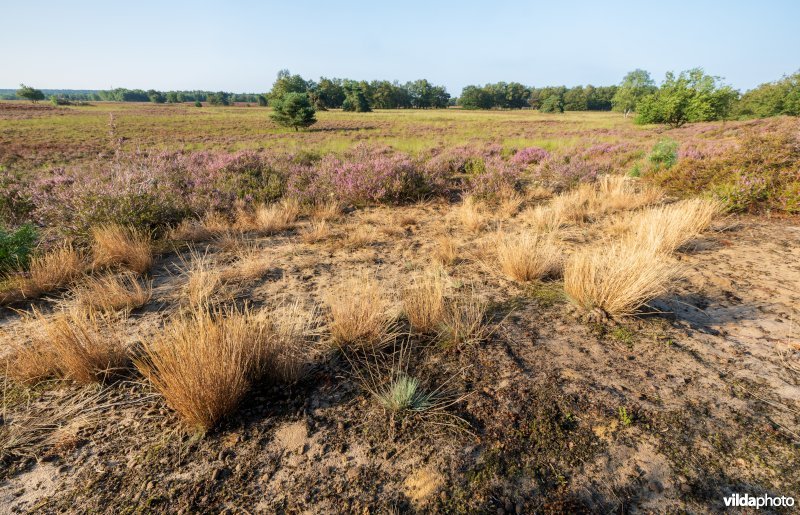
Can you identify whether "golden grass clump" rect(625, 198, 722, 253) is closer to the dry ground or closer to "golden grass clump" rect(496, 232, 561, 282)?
"golden grass clump" rect(496, 232, 561, 282)

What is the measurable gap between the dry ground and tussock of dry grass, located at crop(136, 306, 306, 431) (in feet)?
0.38

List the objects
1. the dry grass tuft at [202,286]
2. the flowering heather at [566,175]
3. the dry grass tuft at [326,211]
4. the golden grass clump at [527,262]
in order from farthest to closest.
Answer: the flowering heather at [566,175] → the dry grass tuft at [326,211] → the golden grass clump at [527,262] → the dry grass tuft at [202,286]

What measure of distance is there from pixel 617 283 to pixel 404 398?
2154mm

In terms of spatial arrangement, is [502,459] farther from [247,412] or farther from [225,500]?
[247,412]

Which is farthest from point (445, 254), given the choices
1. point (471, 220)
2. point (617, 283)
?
point (617, 283)

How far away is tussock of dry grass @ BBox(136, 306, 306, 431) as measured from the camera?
1.99 metres

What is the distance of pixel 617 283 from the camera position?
301 cm

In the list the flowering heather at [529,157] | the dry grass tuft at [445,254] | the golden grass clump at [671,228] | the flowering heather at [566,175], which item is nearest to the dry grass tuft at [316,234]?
the dry grass tuft at [445,254]

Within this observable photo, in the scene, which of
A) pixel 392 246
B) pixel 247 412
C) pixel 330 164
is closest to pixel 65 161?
pixel 330 164

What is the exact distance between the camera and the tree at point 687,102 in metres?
26.5

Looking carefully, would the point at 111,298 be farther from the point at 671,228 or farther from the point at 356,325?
the point at 671,228

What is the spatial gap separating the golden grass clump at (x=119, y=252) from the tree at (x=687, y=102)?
34.8 meters

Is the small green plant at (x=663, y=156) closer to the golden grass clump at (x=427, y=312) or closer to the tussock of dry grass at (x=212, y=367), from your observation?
the golden grass clump at (x=427, y=312)

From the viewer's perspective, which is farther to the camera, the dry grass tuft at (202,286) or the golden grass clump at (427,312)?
the dry grass tuft at (202,286)
